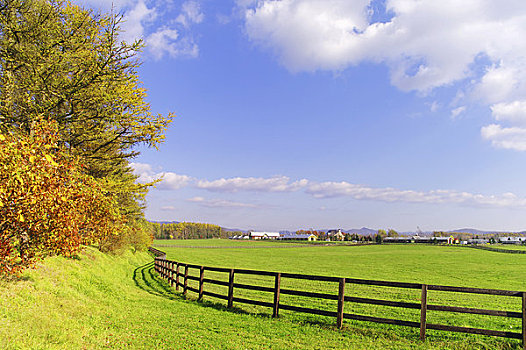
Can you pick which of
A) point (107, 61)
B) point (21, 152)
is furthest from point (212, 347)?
point (107, 61)

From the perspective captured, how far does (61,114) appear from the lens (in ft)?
47.7

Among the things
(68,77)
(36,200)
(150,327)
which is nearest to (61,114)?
(68,77)

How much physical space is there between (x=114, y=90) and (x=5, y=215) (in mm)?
9397

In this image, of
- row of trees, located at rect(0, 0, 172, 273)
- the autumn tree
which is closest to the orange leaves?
row of trees, located at rect(0, 0, 172, 273)

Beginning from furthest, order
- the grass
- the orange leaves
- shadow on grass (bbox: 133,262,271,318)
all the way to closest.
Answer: shadow on grass (bbox: 133,262,271,318), the grass, the orange leaves

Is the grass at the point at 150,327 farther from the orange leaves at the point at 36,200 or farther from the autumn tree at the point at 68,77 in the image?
the autumn tree at the point at 68,77

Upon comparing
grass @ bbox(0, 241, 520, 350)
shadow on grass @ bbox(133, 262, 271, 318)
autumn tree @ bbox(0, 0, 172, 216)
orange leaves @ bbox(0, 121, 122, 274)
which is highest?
autumn tree @ bbox(0, 0, 172, 216)

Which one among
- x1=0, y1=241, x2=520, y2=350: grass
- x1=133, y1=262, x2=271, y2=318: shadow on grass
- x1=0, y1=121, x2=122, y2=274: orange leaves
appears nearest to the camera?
x1=0, y1=121, x2=122, y2=274: orange leaves

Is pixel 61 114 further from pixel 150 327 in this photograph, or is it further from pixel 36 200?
pixel 150 327

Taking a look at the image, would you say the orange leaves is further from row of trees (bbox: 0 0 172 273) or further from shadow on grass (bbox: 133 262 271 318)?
shadow on grass (bbox: 133 262 271 318)

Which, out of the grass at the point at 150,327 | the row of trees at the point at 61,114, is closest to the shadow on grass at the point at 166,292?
the grass at the point at 150,327

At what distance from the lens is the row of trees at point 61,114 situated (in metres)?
8.62

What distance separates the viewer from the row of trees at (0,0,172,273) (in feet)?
28.3

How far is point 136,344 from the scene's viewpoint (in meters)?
8.34
